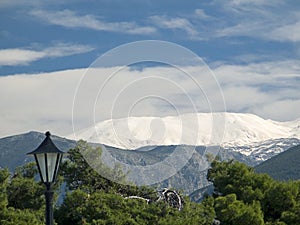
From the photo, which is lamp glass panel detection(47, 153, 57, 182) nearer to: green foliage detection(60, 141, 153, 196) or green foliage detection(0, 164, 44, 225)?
green foliage detection(0, 164, 44, 225)

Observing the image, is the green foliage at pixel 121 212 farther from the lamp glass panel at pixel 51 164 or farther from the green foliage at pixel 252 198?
the lamp glass panel at pixel 51 164

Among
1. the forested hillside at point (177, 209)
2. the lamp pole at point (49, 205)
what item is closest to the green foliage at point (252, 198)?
the forested hillside at point (177, 209)

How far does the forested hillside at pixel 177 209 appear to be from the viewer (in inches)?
948

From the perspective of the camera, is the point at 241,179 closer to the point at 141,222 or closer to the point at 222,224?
the point at 222,224

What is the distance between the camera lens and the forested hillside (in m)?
24.1

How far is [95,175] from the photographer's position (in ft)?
109

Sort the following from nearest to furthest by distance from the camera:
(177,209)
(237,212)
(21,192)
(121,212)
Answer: (237,212) < (121,212) < (177,209) < (21,192)

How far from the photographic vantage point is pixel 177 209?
84.6 feet

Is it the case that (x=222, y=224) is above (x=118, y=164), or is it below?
below

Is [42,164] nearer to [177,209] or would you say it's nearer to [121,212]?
[121,212]

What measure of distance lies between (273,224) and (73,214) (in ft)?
29.1

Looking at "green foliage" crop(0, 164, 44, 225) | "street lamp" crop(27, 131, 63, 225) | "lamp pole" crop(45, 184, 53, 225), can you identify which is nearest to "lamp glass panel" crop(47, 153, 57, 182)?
"street lamp" crop(27, 131, 63, 225)

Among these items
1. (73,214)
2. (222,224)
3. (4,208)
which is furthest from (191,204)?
(4,208)

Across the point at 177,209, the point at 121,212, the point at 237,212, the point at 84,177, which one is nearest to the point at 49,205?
the point at 237,212
